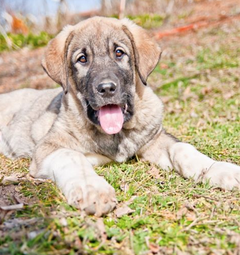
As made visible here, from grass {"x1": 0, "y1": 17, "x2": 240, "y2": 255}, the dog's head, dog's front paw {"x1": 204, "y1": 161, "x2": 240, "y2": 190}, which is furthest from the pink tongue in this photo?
dog's front paw {"x1": 204, "y1": 161, "x2": 240, "y2": 190}

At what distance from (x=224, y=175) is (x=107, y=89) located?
123 cm

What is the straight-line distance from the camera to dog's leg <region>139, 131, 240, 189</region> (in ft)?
10.6

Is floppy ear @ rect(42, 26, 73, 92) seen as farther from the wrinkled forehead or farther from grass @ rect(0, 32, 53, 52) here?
grass @ rect(0, 32, 53, 52)

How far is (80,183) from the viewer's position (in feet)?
9.27

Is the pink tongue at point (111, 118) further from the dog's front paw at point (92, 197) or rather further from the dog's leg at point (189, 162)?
the dog's front paw at point (92, 197)

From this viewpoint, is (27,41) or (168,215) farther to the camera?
(27,41)

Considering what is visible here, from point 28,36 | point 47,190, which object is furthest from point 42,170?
point 28,36

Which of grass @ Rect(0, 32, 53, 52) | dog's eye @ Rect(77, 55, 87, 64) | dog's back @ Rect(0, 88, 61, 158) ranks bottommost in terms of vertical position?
grass @ Rect(0, 32, 53, 52)

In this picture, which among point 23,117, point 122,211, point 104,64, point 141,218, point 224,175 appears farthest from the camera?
point 23,117

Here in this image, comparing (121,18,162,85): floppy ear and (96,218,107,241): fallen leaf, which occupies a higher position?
(121,18,162,85): floppy ear

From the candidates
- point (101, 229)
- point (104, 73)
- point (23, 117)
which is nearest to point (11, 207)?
point (101, 229)

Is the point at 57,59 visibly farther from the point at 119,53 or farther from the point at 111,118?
the point at 111,118

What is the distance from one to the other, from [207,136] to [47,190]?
2607 mm

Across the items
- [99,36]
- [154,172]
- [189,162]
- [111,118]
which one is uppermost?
[99,36]
